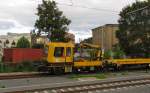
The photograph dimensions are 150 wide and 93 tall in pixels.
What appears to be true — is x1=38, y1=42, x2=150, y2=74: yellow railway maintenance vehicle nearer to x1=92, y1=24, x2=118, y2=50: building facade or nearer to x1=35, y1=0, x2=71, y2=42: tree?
x1=35, y1=0, x2=71, y2=42: tree

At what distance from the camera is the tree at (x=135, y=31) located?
175 feet

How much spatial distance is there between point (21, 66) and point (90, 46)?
24.3 ft

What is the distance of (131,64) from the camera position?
3816 cm

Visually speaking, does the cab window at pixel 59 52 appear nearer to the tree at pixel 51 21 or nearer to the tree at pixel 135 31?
the tree at pixel 51 21

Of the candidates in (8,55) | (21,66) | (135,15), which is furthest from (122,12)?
(21,66)

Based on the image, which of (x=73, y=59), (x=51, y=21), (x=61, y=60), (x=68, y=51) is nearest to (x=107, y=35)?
(x=51, y=21)

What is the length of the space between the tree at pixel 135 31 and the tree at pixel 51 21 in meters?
9.61

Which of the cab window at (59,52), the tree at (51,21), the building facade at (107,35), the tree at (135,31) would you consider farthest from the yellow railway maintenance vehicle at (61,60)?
the building facade at (107,35)

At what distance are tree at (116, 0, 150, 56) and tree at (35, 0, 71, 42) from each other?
378 inches

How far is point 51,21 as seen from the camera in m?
47.1

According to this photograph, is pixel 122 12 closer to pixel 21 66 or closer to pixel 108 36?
pixel 21 66

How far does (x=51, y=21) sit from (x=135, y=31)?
13.8 meters

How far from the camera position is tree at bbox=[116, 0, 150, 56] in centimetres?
5344

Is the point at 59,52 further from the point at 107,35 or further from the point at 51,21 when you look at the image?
the point at 107,35
